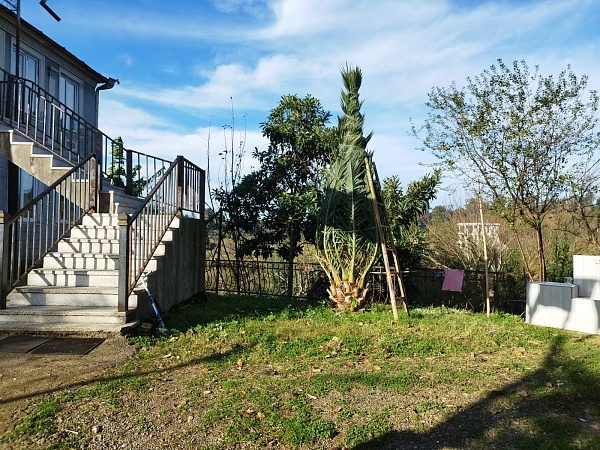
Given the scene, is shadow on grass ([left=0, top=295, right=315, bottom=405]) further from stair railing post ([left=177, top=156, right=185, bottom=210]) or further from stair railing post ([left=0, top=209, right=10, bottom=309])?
stair railing post ([left=0, top=209, right=10, bottom=309])

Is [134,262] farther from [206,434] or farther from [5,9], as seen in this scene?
[5,9]

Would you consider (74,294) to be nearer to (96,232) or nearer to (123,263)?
(123,263)

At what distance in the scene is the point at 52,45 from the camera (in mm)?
12500

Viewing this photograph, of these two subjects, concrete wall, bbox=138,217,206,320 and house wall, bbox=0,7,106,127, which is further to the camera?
house wall, bbox=0,7,106,127

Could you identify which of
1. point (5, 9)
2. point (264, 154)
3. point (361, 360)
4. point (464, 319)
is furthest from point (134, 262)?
point (5, 9)

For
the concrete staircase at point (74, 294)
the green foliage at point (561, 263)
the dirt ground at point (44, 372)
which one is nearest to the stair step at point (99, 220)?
the concrete staircase at point (74, 294)

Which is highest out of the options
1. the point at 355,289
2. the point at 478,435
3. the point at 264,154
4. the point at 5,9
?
the point at 5,9

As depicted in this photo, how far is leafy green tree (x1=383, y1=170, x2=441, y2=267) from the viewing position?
11.2 metres

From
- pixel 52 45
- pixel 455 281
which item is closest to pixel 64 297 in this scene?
pixel 455 281

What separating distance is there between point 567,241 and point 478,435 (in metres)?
10.6

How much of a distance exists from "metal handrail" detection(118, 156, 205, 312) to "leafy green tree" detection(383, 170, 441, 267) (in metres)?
4.54

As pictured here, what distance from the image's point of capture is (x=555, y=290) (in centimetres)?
802

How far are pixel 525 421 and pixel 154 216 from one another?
18.5 ft

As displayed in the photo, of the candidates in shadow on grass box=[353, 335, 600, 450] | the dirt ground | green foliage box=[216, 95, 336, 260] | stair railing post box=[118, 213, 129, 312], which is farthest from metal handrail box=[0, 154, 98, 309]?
shadow on grass box=[353, 335, 600, 450]
